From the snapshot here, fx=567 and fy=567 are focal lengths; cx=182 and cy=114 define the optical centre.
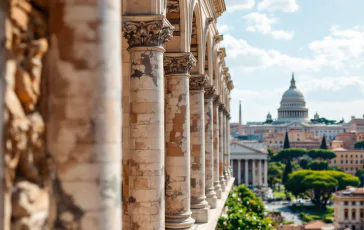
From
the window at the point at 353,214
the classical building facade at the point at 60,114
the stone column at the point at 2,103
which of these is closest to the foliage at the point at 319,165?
the window at the point at 353,214

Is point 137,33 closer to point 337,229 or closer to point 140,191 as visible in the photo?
point 140,191

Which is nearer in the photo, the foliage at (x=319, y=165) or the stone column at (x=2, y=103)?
the stone column at (x=2, y=103)

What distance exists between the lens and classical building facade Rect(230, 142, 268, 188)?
136375 mm


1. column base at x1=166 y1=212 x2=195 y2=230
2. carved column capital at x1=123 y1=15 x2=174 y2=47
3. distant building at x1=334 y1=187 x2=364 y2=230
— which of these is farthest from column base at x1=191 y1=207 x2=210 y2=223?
distant building at x1=334 y1=187 x2=364 y2=230

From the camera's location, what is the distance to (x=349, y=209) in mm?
96625

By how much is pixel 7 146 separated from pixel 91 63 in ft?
4.90

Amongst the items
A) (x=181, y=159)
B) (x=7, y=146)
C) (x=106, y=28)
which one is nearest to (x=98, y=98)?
(x=106, y=28)

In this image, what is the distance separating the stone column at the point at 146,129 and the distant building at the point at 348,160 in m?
171

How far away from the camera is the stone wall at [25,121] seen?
591 cm

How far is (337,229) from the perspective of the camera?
294ft

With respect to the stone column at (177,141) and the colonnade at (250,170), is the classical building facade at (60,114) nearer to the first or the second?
the stone column at (177,141)

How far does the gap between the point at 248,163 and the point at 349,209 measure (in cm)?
4500

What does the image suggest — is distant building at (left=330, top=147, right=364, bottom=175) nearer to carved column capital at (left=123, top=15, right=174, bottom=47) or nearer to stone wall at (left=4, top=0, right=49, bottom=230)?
carved column capital at (left=123, top=15, right=174, bottom=47)

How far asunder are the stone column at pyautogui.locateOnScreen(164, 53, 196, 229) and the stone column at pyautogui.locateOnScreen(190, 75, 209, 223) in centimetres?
484
